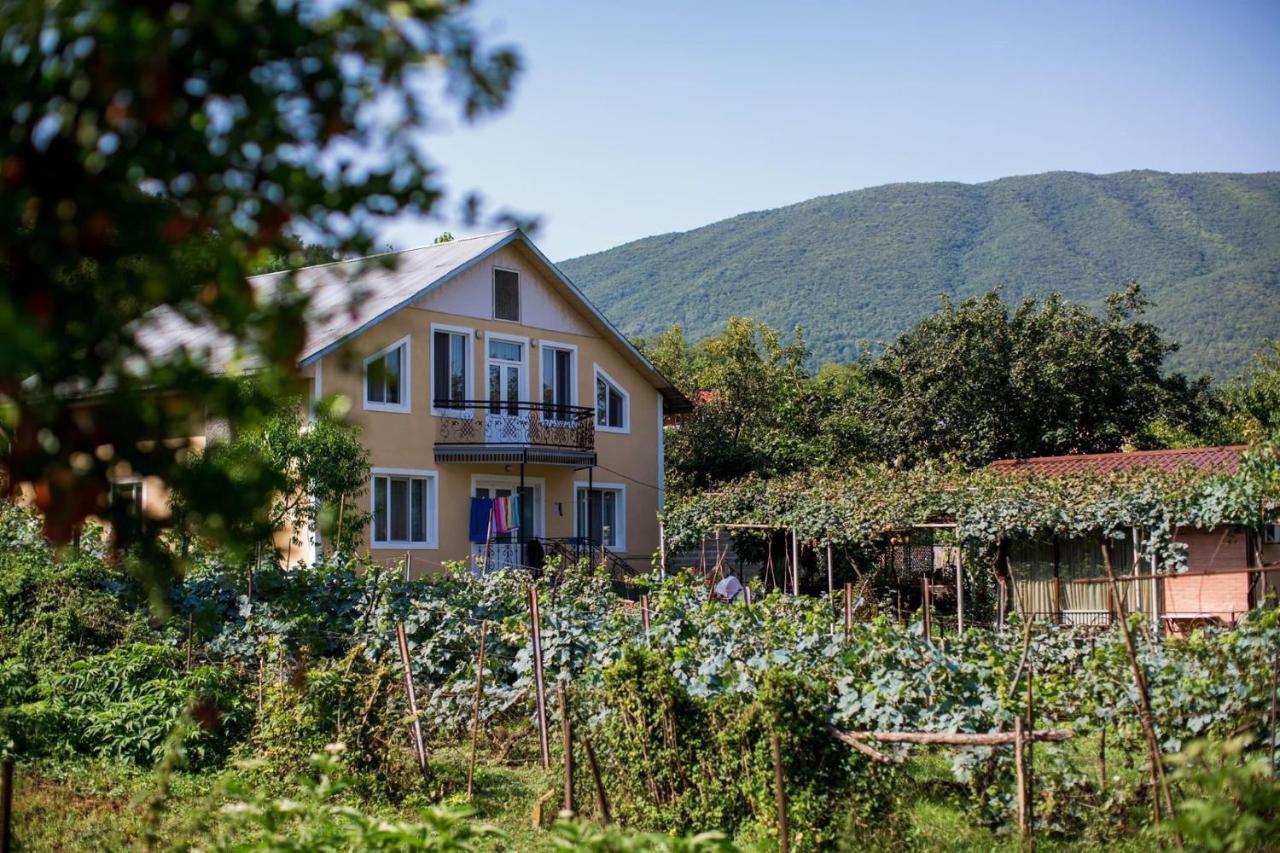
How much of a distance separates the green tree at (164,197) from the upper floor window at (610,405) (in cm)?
2423

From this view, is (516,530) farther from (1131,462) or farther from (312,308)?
(312,308)

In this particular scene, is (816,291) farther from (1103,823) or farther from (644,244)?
(1103,823)

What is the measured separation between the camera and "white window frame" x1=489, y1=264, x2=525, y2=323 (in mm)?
24797

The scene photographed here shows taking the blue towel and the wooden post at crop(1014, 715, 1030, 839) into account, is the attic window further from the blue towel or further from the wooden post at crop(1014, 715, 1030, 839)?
the wooden post at crop(1014, 715, 1030, 839)

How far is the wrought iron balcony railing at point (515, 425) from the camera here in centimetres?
2395

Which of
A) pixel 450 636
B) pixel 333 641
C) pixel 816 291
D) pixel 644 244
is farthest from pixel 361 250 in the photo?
pixel 644 244

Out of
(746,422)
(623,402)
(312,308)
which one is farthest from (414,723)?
(746,422)

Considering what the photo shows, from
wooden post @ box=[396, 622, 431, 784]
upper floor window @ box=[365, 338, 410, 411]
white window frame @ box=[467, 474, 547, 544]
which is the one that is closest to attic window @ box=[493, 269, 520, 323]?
upper floor window @ box=[365, 338, 410, 411]

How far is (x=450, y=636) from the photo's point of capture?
1270cm

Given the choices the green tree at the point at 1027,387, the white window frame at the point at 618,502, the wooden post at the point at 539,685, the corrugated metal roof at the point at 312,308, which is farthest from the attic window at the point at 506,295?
the corrugated metal roof at the point at 312,308

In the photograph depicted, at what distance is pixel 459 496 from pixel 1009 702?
16.8 metres

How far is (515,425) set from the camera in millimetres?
24578

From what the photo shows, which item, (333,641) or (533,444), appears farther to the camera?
(533,444)

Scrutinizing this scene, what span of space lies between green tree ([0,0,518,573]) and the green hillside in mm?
96406
